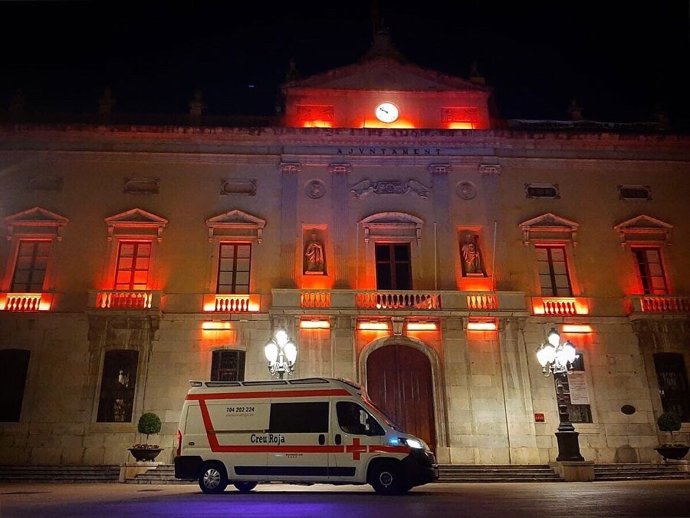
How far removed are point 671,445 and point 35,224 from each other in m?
24.6

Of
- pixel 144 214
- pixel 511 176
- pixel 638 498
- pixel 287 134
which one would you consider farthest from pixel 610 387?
pixel 144 214

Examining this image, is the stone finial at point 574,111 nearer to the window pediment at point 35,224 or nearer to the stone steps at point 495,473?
the stone steps at point 495,473

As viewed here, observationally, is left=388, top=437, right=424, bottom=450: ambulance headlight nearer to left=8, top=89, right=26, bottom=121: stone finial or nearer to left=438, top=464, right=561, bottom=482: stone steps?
left=438, top=464, right=561, bottom=482: stone steps

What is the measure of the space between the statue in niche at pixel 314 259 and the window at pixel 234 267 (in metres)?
2.29

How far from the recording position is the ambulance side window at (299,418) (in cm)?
1191

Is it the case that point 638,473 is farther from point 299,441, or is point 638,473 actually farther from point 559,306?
point 299,441

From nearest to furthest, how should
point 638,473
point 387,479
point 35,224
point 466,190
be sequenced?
point 387,479, point 638,473, point 35,224, point 466,190

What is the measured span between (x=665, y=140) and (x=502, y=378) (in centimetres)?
1307

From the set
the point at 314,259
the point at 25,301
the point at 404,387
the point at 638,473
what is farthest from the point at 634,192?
the point at 25,301

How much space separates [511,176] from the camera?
902 inches

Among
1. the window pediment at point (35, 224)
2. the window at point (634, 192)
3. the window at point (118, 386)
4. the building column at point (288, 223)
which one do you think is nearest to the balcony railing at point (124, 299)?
the window at point (118, 386)

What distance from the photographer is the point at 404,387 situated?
1967 centimetres

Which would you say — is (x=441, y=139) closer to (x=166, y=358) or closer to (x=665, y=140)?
(x=665, y=140)

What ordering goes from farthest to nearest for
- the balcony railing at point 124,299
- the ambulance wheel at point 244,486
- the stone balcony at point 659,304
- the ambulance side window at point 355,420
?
the stone balcony at point 659,304
the balcony railing at point 124,299
the ambulance wheel at point 244,486
the ambulance side window at point 355,420
